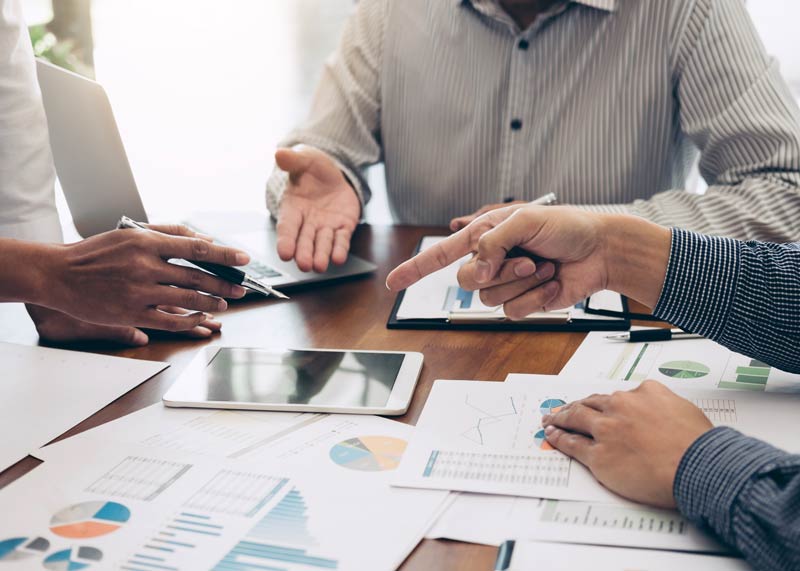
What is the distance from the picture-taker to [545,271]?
37.0 inches

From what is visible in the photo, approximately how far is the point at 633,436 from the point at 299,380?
40 centimetres

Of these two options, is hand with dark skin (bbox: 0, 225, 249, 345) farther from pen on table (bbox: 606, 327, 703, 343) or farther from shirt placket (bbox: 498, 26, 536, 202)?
shirt placket (bbox: 498, 26, 536, 202)

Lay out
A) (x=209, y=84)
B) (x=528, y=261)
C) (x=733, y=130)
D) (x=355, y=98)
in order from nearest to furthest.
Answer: (x=528, y=261) → (x=733, y=130) → (x=355, y=98) → (x=209, y=84)

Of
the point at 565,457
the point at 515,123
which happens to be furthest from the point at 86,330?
the point at 515,123

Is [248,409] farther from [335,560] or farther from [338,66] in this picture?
[338,66]

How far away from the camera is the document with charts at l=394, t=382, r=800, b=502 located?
2.27 ft

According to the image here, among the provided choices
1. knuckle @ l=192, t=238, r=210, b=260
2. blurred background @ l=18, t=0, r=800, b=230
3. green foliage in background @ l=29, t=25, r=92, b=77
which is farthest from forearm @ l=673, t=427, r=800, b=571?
green foliage in background @ l=29, t=25, r=92, b=77

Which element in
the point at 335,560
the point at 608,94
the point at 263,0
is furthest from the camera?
the point at 263,0

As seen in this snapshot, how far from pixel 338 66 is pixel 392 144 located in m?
0.22

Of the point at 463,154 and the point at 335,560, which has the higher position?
the point at 463,154

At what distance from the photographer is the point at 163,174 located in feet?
11.6

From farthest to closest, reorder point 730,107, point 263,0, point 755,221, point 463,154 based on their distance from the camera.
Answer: point 263,0, point 463,154, point 730,107, point 755,221

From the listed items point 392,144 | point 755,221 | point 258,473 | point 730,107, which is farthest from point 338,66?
point 258,473

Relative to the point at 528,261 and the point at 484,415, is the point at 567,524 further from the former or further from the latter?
the point at 528,261
